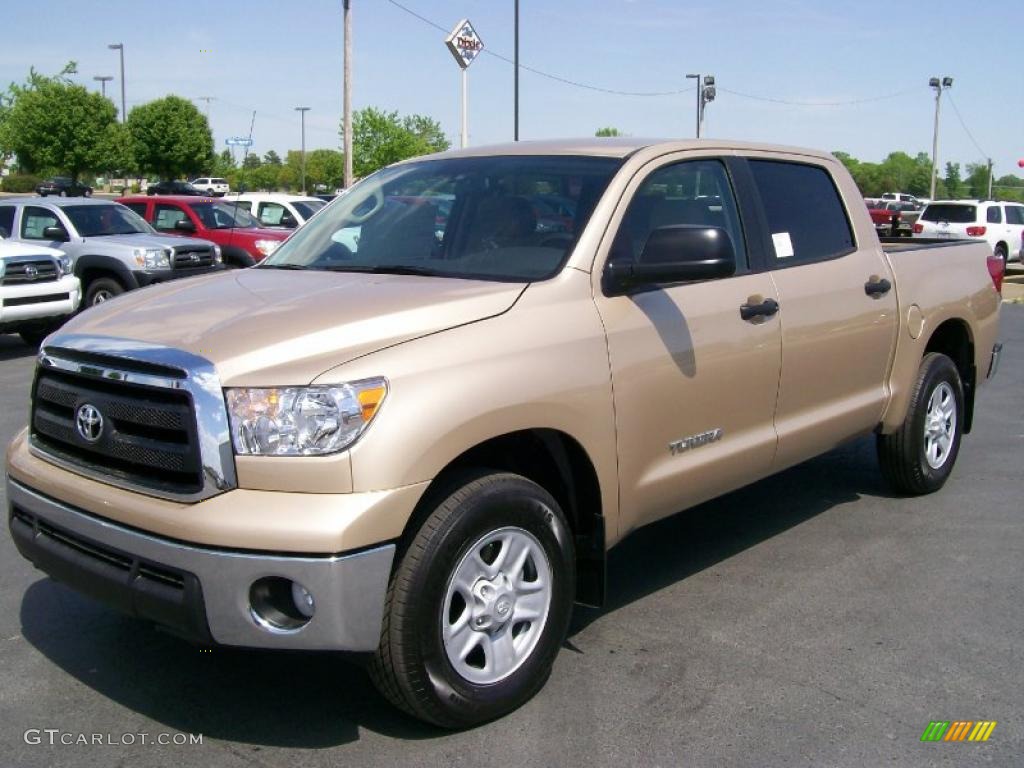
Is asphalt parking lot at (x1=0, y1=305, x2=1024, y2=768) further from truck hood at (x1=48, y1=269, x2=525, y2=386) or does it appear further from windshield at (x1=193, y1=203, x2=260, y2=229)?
windshield at (x1=193, y1=203, x2=260, y2=229)

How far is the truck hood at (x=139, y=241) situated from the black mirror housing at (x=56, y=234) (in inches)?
11.9

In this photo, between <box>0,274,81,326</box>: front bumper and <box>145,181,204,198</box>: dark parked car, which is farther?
<box>145,181,204,198</box>: dark parked car

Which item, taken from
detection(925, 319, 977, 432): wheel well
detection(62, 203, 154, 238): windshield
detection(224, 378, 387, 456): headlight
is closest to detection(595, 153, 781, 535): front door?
detection(224, 378, 387, 456): headlight

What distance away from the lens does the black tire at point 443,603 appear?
310cm

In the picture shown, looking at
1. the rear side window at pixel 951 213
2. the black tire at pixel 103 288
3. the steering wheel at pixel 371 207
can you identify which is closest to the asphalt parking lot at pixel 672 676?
the steering wheel at pixel 371 207

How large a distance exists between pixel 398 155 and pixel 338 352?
31.3 m

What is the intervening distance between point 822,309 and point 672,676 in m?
1.92

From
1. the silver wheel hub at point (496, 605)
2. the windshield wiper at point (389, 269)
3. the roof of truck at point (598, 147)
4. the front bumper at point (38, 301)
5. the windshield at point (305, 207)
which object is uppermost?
the windshield at point (305, 207)

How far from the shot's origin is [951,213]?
24.9 meters

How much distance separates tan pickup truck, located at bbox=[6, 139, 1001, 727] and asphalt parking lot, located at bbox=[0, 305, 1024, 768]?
30cm

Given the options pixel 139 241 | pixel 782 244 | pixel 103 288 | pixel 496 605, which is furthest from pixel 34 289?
pixel 496 605

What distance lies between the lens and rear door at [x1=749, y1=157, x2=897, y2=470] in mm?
4707

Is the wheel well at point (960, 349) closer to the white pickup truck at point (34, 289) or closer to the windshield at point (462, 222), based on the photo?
the windshield at point (462, 222)

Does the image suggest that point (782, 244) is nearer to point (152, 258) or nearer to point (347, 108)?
point (152, 258)
